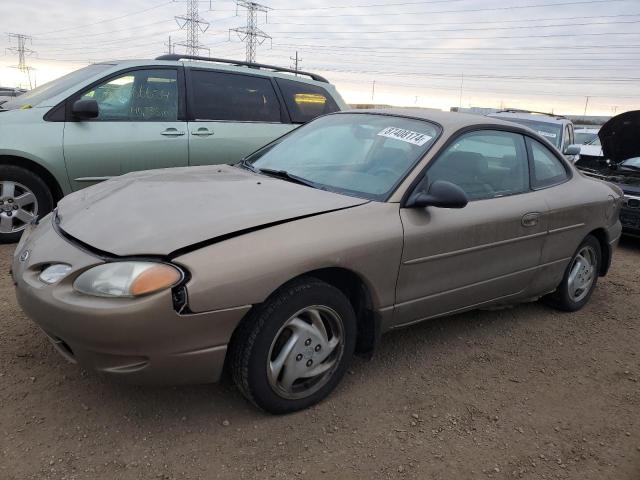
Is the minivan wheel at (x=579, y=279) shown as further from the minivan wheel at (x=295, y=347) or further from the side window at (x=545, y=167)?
the minivan wheel at (x=295, y=347)

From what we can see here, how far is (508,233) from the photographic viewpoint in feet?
11.3

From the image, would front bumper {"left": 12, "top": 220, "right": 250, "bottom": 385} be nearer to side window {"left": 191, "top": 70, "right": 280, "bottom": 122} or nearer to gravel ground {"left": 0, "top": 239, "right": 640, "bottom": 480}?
gravel ground {"left": 0, "top": 239, "right": 640, "bottom": 480}

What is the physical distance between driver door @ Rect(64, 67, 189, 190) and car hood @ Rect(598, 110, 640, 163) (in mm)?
5463

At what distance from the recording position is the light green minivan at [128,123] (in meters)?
4.86

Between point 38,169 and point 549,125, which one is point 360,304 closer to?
point 38,169

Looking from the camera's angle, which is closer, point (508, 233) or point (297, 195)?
point (297, 195)

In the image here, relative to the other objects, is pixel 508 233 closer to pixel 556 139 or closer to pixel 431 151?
pixel 431 151

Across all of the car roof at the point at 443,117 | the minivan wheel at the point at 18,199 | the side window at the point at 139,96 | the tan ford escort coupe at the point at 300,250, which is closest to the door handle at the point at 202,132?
the side window at the point at 139,96

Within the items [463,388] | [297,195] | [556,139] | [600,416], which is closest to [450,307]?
[463,388]


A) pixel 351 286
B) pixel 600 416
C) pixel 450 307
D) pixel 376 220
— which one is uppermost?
pixel 376 220

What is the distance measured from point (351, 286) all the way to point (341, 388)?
58 cm

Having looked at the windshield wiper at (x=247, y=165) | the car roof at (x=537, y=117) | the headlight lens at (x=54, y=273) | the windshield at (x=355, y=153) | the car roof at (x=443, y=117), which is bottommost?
the headlight lens at (x=54, y=273)

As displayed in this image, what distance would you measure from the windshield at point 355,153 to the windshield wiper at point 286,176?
19 millimetres

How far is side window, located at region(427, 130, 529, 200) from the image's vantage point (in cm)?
327
